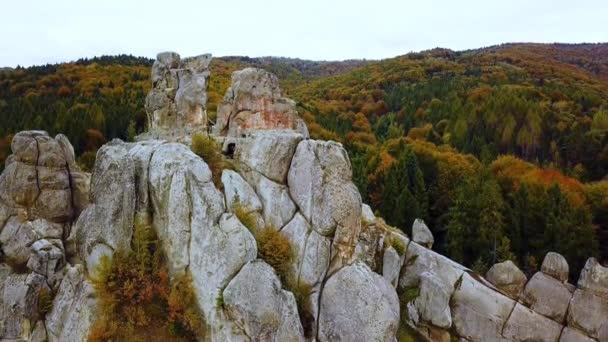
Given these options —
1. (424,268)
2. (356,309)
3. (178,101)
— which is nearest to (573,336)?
(424,268)

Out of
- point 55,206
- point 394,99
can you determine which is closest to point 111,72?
point 394,99

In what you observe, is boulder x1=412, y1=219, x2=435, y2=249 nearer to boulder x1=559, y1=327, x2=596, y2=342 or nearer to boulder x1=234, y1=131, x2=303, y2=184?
boulder x1=559, y1=327, x2=596, y2=342

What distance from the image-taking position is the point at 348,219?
71.6ft

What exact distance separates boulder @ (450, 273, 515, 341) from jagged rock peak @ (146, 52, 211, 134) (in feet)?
66.3

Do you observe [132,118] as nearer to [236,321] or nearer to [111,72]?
[111,72]

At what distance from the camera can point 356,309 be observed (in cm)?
2067

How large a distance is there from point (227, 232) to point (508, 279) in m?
22.5

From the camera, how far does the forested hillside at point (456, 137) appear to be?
47.2 meters

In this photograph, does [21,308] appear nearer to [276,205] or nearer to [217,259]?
[217,259]

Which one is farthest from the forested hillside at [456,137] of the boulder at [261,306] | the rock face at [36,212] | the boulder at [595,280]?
the rock face at [36,212]

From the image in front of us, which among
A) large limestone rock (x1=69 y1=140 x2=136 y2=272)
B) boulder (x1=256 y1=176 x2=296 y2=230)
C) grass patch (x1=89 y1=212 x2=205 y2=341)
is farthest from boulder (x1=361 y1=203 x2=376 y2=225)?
large limestone rock (x1=69 y1=140 x2=136 y2=272)

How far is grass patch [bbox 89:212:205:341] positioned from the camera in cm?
2011

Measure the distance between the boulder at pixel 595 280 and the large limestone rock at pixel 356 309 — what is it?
18.7 metres

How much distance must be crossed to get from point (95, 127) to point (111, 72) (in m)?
56.8
